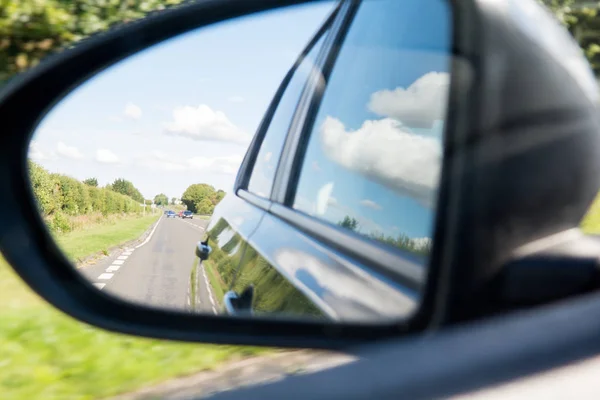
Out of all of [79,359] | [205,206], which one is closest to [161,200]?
[205,206]

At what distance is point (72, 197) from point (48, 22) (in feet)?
22.6

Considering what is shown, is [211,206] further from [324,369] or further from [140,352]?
[140,352]

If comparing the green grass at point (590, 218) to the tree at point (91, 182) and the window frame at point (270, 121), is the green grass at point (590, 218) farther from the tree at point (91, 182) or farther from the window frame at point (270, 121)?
the tree at point (91, 182)

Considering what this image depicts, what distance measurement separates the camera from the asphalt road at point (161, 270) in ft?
6.54

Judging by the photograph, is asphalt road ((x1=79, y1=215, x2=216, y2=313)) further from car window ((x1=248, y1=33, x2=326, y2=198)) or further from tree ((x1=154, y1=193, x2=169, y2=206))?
car window ((x1=248, y1=33, x2=326, y2=198))

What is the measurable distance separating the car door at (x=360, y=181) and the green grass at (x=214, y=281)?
55mm

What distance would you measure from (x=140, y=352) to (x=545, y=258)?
2.97 metres

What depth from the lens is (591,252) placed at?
156 cm

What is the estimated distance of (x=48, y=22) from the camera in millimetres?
8508

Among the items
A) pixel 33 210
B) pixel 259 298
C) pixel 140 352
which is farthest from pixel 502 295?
pixel 140 352

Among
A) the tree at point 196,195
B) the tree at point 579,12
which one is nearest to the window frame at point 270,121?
the tree at point 196,195

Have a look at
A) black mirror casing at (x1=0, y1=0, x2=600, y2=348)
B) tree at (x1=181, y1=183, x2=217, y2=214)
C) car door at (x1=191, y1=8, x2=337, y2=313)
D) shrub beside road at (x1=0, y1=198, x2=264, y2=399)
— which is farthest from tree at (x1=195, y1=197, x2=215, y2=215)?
shrub beside road at (x1=0, y1=198, x2=264, y2=399)

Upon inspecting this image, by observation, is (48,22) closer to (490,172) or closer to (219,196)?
(219,196)

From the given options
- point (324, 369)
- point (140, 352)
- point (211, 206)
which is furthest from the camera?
point (140, 352)
